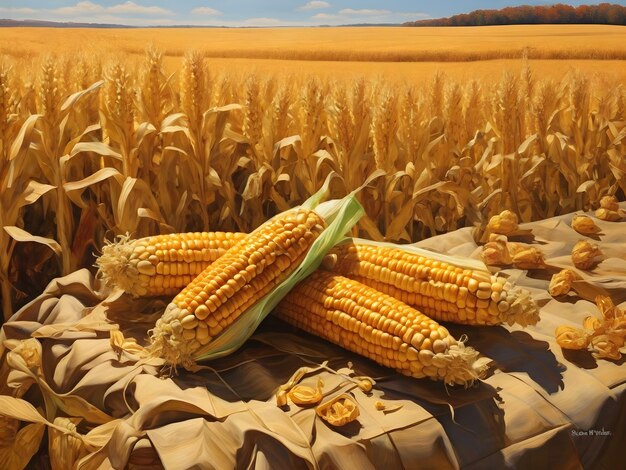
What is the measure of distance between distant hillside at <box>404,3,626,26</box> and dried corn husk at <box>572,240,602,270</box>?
180 centimetres

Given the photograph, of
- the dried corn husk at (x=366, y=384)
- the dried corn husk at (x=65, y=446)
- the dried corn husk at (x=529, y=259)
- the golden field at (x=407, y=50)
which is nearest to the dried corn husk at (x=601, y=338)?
the dried corn husk at (x=529, y=259)

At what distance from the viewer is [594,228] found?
2.52 metres

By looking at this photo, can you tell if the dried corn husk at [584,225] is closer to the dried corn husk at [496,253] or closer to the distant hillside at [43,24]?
the dried corn husk at [496,253]

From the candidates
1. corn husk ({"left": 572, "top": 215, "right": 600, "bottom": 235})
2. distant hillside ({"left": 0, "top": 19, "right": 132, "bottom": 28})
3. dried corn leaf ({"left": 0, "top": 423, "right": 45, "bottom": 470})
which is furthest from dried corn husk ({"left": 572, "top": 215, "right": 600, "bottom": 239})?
distant hillside ({"left": 0, "top": 19, "right": 132, "bottom": 28})

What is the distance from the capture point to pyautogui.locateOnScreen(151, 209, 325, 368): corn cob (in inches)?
55.9

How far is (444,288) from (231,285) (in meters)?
0.50

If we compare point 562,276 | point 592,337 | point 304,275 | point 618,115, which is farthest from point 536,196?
point 304,275

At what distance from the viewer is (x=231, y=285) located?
1476 millimetres

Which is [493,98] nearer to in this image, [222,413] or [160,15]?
[160,15]

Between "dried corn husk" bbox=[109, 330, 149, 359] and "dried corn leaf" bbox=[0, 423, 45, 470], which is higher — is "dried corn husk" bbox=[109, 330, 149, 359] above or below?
above

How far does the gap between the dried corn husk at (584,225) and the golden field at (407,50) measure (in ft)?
4.09

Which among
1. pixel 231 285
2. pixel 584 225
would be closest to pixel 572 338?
pixel 231 285

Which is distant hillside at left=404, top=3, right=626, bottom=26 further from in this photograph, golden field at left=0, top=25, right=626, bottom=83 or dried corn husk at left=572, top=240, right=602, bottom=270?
dried corn husk at left=572, top=240, right=602, bottom=270
